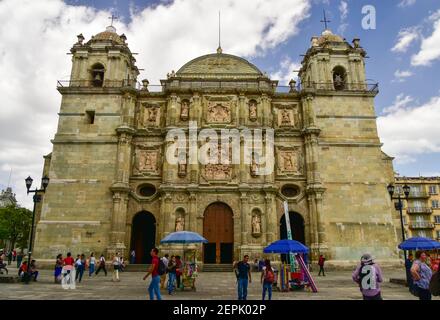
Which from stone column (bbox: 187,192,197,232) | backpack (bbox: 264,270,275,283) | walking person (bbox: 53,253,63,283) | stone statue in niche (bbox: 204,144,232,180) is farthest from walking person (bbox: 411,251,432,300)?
stone statue in niche (bbox: 204,144,232,180)

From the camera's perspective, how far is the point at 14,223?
50.7 meters

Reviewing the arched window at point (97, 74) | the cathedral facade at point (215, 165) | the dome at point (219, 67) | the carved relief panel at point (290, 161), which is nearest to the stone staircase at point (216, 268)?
the cathedral facade at point (215, 165)

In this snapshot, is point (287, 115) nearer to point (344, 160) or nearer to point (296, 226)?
point (344, 160)

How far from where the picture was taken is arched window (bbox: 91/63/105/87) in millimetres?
30417

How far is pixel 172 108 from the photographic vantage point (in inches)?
1131

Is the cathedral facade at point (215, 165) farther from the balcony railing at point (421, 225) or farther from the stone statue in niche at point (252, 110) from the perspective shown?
the balcony railing at point (421, 225)

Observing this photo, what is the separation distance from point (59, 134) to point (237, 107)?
48.7ft

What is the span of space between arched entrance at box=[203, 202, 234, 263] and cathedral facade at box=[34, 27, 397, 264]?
8 centimetres

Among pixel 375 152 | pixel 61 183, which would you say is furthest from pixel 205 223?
pixel 375 152

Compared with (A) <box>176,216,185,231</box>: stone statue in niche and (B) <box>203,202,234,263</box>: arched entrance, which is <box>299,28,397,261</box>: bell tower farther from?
(A) <box>176,216,185,231</box>: stone statue in niche

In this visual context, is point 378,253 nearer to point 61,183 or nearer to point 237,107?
point 237,107

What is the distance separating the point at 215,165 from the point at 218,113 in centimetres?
469

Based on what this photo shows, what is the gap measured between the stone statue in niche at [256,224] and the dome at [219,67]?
43.7 feet

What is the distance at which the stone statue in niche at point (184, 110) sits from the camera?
2880 centimetres
